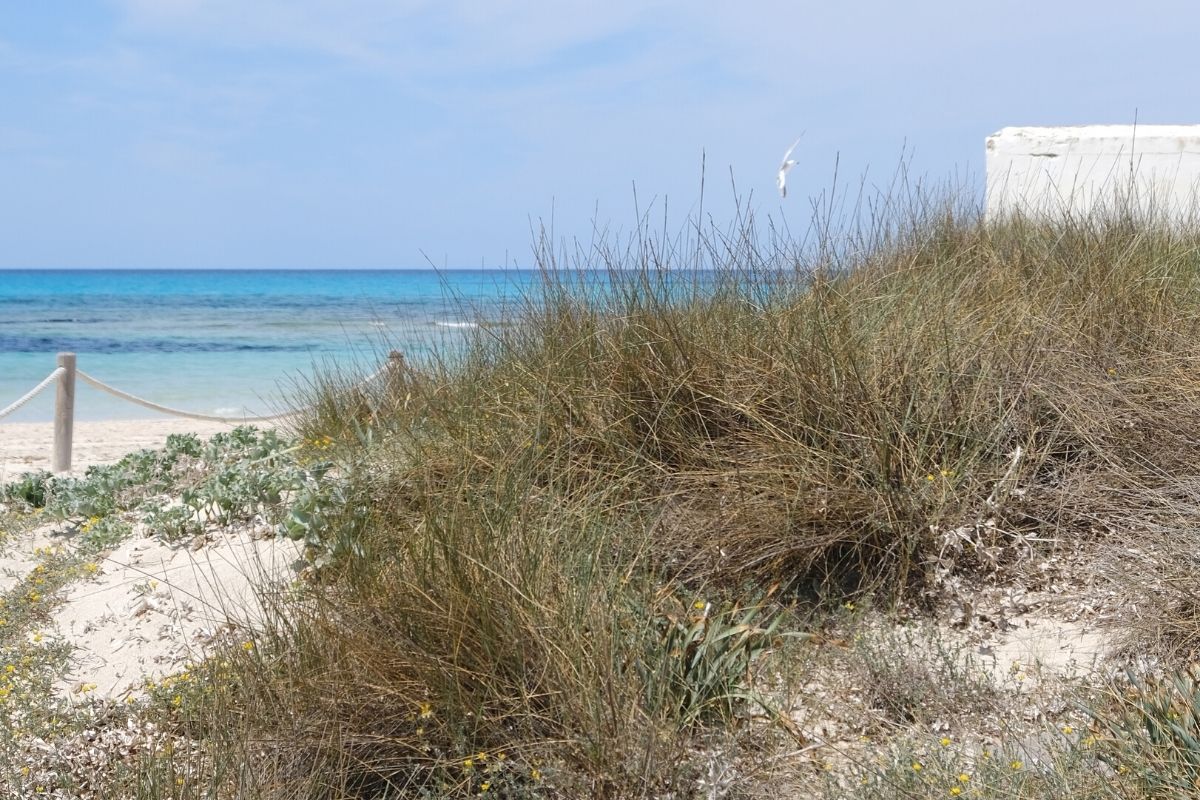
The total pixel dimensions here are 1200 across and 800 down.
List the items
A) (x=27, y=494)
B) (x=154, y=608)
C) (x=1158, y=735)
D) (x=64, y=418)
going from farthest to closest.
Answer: (x=64, y=418) < (x=27, y=494) < (x=154, y=608) < (x=1158, y=735)

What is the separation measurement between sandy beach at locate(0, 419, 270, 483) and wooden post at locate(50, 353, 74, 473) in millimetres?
156

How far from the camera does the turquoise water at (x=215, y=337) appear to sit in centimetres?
584

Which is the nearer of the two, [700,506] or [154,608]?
[700,506]

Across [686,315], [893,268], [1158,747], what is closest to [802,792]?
[1158,747]

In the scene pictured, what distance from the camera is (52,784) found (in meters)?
2.88

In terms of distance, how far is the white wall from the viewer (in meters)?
8.77

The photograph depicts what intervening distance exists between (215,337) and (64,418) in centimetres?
2064

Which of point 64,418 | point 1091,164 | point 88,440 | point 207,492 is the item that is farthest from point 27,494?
point 1091,164

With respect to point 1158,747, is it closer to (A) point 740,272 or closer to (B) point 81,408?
(A) point 740,272

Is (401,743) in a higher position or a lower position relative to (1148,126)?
lower

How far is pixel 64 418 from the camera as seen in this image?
25.5ft

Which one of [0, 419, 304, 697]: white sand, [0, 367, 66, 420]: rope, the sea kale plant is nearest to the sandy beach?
[0, 367, 66, 420]: rope

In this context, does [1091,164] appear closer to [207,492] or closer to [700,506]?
[700,506]

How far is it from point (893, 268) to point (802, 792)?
351 centimetres
